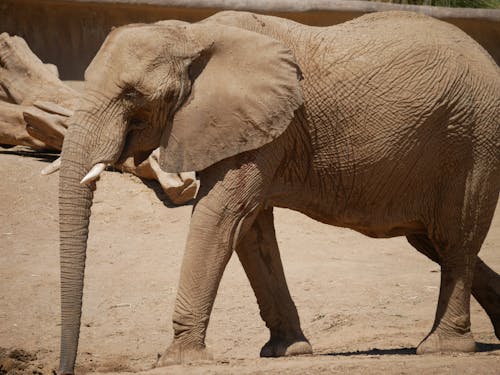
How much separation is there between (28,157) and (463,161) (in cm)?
602

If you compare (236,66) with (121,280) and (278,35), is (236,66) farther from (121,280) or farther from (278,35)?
(121,280)

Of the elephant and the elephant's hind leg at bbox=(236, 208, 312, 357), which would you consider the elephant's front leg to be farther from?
the elephant's hind leg at bbox=(236, 208, 312, 357)

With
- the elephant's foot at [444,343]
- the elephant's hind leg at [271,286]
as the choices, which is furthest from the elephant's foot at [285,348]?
the elephant's foot at [444,343]

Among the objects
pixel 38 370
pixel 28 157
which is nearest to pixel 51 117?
pixel 28 157

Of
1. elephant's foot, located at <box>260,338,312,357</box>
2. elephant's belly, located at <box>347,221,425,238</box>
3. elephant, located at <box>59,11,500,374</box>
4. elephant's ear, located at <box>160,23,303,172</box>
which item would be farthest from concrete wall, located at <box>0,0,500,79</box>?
elephant's ear, located at <box>160,23,303,172</box>

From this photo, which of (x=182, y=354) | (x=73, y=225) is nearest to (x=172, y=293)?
(x=182, y=354)

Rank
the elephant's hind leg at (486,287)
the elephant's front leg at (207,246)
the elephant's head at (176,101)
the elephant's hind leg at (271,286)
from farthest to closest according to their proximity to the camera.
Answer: the elephant's hind leg at (486,287), the elephant's hind leg at (271,286), the elephant's front leg at (207,246), the elephant's head at (176,101)

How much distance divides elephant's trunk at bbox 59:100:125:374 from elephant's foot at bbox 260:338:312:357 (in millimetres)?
Result: 1822

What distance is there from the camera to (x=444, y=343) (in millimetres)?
7727

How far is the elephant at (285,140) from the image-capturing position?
256 inches

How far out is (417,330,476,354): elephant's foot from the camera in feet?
25.3

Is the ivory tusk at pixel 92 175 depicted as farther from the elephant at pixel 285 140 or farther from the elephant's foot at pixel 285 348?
the elephant's foot at pixel 285 348

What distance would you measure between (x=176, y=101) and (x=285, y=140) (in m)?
0.73

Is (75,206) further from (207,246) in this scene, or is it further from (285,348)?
(285,348)
